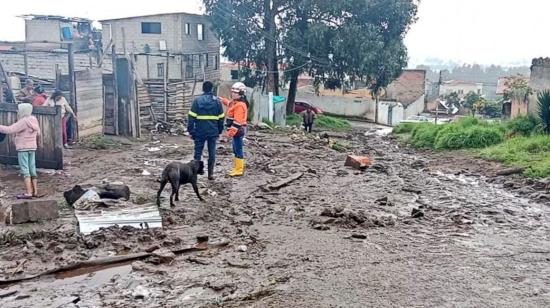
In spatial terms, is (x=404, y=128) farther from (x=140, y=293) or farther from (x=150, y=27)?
(x=140, y=293)

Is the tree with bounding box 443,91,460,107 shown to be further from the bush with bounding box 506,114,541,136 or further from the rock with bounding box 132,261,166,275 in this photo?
the rock with bounding box 132,261,166,275

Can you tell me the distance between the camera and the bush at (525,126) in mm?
15615

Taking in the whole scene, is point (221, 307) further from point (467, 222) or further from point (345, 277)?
point (467, 222)

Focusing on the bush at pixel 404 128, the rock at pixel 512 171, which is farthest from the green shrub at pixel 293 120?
the rock at pixel 512 171

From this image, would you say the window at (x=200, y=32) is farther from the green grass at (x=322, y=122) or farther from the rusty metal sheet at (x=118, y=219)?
the rusty metal sheet at (x=118, y=219)

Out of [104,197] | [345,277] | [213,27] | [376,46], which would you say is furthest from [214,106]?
[213,27]

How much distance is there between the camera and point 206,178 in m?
10.0

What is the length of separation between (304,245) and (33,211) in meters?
3.42

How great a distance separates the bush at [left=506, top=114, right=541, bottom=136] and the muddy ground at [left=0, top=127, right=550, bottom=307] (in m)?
→ 5.18

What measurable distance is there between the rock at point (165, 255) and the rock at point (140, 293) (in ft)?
2.21

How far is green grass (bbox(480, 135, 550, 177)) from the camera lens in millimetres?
11405

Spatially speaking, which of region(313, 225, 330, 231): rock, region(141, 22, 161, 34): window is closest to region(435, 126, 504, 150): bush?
region(313, 225, 330, 231): rock

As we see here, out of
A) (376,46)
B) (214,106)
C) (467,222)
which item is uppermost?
(376,46)

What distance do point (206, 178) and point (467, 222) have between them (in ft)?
15.5
